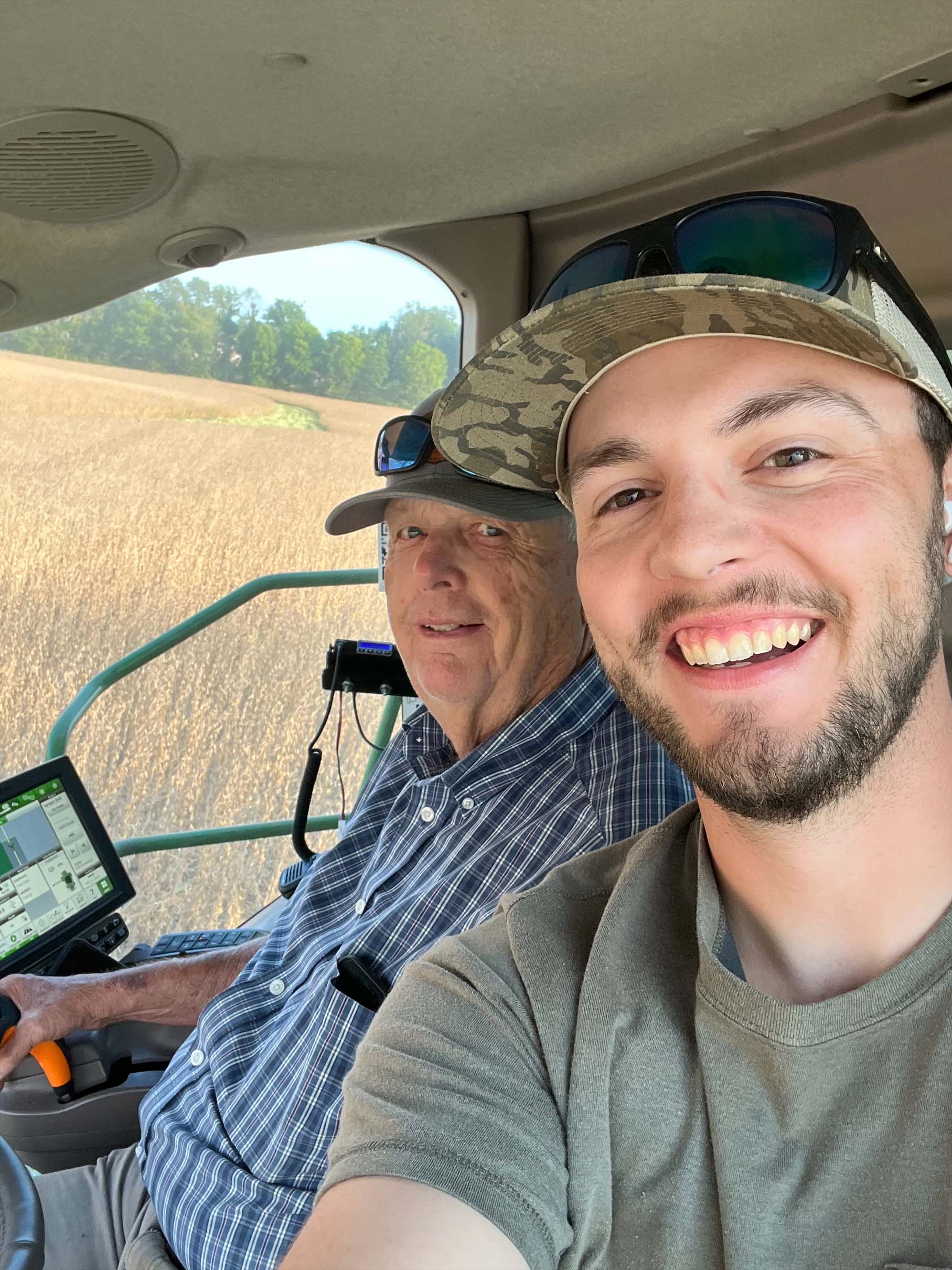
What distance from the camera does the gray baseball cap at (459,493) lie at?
1.94 m

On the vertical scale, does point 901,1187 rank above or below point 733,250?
below

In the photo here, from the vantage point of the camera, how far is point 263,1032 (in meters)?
1.80

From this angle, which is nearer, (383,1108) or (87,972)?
(383,1108)

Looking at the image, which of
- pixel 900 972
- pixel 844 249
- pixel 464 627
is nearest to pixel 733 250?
pixel 844 249

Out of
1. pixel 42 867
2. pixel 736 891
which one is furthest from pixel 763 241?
pixel 42 867

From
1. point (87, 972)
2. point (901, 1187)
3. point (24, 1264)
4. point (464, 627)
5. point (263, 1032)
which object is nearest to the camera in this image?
point (901, 1187)

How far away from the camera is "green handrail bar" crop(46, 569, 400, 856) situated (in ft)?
9.09

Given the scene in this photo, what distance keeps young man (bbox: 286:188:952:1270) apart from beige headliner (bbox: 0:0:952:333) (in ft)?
2.07

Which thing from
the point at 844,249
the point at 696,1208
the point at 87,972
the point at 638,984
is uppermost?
the point at 844,249

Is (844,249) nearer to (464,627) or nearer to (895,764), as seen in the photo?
(895,764)

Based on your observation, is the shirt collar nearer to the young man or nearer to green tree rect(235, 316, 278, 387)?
the young man

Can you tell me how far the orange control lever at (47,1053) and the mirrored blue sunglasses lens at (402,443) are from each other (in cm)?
118

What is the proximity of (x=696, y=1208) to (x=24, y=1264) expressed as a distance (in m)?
0.68

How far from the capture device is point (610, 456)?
1.11 meters
